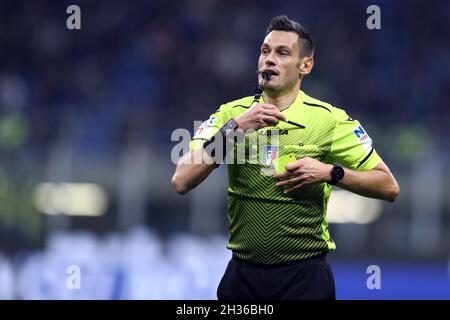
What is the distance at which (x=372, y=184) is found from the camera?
584 centimetres

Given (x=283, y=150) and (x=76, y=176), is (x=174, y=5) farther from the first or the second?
(x=283, y=150)

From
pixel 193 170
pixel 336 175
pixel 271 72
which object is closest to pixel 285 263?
pixel 336 175

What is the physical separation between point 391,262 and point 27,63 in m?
7.46

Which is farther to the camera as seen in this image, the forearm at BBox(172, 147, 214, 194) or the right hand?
the forearm at BBox(172, 147, 214, 194)

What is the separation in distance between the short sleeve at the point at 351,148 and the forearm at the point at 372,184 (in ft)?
0.22

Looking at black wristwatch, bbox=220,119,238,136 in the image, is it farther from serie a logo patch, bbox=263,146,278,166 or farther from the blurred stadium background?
the blurred stadium background

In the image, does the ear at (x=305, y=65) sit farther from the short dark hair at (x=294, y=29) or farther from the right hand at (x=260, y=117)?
the right hand at (x=260, y=117)

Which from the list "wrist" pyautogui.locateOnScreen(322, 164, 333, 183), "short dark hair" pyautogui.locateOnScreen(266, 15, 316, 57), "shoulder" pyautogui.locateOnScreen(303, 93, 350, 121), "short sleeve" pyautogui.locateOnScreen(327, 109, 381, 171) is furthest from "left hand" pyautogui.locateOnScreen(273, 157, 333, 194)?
"short dark hair" pyautogui.locateOnScreen(266, 15, 316, 57)

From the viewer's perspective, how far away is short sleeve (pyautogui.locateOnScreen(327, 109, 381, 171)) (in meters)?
5.92

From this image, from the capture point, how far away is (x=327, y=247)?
19.4 feet

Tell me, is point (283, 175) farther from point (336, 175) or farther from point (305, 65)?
point (305, 65)

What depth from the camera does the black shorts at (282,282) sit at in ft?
19.1

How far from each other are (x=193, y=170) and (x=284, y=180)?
0.50m

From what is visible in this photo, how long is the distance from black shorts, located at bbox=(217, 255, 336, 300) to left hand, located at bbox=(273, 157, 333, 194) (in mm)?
479
